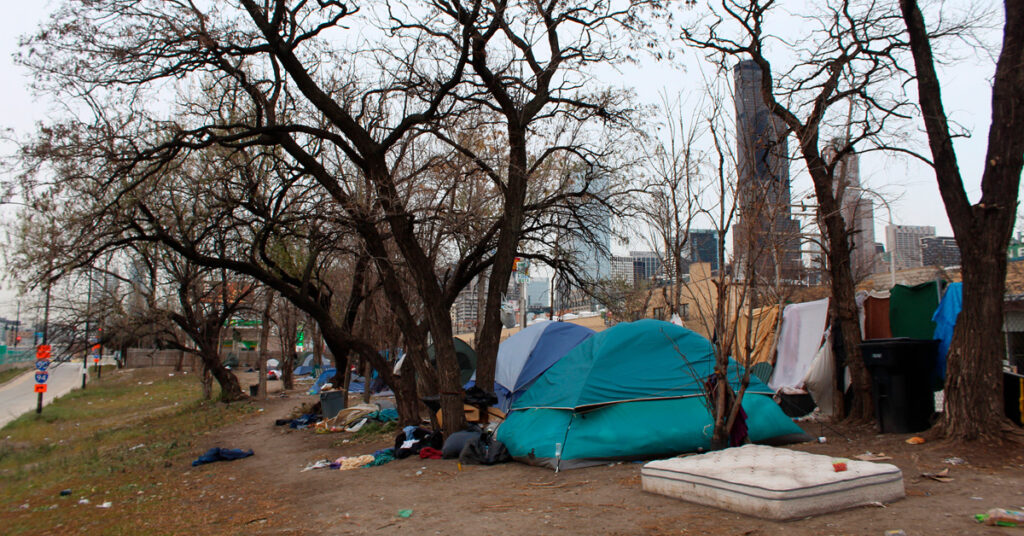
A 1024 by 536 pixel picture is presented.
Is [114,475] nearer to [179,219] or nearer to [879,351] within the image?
[179,219]

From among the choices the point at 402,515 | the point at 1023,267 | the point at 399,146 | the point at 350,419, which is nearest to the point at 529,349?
the point at 350,419

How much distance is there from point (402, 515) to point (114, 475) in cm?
699

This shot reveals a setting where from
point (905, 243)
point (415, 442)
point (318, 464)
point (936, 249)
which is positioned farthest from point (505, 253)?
point (905, 243)

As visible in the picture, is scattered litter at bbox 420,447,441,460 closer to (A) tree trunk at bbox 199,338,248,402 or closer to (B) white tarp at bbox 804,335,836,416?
(B) white tarp at bbox 804,335,836,416

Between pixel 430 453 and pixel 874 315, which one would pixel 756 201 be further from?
pixel 430 453

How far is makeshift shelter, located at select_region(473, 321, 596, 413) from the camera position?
41.0 ft

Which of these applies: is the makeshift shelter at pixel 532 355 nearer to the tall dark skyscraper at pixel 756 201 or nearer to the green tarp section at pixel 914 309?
the green tarp section at pixel 914 309

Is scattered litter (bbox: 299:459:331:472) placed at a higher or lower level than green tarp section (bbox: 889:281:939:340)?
lower

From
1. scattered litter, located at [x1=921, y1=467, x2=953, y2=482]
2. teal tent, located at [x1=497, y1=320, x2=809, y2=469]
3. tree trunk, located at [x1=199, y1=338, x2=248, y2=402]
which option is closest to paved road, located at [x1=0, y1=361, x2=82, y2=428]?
tree trunk, located at [x1=199, y1=338, x2=248, y2=402]

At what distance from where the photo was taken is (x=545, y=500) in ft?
20.3

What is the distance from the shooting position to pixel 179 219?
37.2 ft

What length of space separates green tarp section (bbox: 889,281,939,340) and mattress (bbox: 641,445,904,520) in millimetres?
5004

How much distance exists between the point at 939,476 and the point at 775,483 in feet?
6.48

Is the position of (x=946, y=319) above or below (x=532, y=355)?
above
